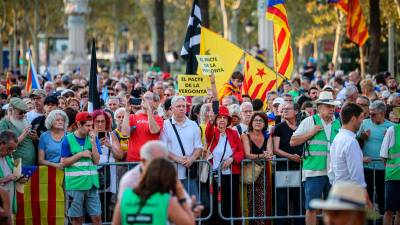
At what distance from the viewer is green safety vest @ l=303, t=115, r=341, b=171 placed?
1241 centimetres

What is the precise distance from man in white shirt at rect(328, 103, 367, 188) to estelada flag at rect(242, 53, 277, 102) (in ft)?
25.4

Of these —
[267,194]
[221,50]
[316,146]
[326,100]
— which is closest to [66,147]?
[267,194]

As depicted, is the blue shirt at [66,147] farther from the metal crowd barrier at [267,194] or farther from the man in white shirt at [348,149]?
the man in white shirt at [348,149]

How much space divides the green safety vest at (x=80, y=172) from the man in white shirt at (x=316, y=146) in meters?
2.41

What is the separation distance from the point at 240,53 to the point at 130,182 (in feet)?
30.6

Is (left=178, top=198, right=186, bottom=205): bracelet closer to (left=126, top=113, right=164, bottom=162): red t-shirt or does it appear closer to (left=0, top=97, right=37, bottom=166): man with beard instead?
(left=126, top=113, right=164, bottom=162): red t-shirt

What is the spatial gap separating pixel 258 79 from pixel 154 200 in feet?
37.0

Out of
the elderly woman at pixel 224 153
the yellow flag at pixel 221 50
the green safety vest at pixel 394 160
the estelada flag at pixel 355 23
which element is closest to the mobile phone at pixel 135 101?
the elderly woman at pixel 224 153

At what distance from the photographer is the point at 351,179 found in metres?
10.9

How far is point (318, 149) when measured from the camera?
12445 mm

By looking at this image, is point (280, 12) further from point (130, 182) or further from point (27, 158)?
point (130, 182)

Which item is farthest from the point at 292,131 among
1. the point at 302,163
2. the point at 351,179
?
the point at 351,179

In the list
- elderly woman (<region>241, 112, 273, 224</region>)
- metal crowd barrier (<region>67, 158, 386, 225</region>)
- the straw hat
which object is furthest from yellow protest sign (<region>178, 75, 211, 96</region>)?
the straw hat

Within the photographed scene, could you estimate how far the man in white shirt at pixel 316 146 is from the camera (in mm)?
12406
